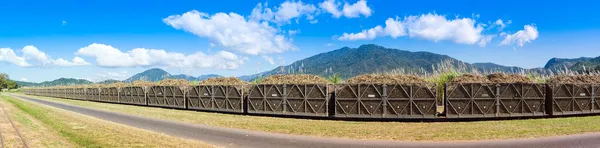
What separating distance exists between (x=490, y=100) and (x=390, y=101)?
20.7ft

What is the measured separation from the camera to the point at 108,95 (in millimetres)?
54469

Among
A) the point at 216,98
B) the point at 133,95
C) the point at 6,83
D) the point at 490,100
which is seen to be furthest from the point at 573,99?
the point at 6,83

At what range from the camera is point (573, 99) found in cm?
2484

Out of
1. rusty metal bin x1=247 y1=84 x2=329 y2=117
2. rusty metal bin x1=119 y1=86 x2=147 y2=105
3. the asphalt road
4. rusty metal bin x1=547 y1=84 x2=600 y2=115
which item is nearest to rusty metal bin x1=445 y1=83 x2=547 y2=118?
rusty metal bin x1=547 y1=84 x2=600 y2=115

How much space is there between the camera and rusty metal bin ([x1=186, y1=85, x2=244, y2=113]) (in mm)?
29125

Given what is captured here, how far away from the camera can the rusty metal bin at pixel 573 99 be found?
79.5 feet

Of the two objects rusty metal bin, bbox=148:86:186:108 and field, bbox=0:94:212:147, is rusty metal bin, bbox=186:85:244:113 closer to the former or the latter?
rusty metal bin, bbox=148:86:186:108

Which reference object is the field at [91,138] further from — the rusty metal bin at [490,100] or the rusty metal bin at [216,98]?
the rusty metal bin at [490,100]

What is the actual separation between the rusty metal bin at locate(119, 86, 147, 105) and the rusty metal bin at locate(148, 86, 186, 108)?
1989 millimetres

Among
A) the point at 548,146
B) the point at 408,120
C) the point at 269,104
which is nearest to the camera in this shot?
the point at 548,146

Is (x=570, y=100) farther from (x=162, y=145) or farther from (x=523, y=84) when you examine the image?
(x=162, y=145)

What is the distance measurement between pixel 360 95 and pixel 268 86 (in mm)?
7192

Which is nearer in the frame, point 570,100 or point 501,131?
point 501,131

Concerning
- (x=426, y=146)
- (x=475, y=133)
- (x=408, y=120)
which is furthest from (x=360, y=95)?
(x=426, y=146)
